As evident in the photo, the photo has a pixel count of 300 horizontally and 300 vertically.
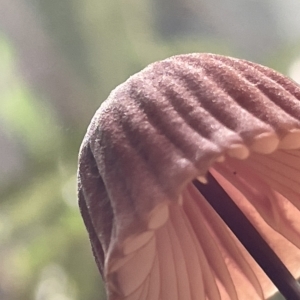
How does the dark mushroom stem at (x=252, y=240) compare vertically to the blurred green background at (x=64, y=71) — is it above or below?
below

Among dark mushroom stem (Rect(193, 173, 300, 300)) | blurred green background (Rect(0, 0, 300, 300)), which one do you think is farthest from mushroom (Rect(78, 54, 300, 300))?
blurred green background (Rect(0, 0, 300, 300))

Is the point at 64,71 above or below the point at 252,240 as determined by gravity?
above

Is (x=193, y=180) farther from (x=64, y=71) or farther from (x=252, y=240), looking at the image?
(x=64, y=71)

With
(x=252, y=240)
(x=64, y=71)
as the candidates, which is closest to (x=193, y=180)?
(x=252, y=240)

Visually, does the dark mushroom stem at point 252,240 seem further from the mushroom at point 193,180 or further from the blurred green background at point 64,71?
the blurred green background at point 64,71

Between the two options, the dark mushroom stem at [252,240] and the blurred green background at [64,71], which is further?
the blurred green background at [64,71]

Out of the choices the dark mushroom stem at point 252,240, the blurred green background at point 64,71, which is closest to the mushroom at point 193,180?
the dark mushroom stem at point 252,240
